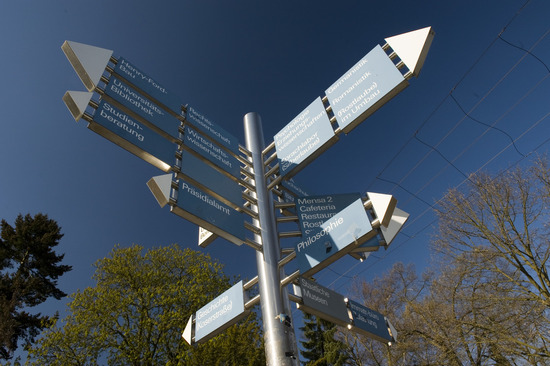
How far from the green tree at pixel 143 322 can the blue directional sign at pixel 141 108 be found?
10.2m

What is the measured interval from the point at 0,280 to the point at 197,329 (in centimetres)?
2481

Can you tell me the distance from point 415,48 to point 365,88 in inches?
27.8

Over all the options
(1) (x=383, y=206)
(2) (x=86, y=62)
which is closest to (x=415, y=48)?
(1) (x=383, y=206)

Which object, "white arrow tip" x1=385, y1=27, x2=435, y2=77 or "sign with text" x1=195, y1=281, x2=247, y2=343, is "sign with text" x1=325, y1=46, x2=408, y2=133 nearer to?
"white arrow tip" x1=385, y1=27, x2=435, y2=77

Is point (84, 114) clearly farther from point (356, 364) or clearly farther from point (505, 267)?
point (356, 364)

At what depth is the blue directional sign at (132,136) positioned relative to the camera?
158 inches

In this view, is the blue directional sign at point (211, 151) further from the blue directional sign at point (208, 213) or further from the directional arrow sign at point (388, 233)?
the directional arrow sign at point (388, 233)

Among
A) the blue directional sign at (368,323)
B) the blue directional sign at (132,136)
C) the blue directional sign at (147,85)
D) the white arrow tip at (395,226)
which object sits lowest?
the blue directional sign at (368,323)

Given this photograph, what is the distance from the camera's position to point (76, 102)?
3986 millimetres

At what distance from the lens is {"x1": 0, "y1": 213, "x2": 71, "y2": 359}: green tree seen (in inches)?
887

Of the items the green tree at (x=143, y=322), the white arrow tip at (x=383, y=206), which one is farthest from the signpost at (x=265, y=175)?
the green tree at (x=143, y=322)

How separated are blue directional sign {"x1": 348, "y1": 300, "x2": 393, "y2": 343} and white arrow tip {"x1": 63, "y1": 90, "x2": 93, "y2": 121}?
12.0ft

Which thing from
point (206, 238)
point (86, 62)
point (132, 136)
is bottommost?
point (206, 238)

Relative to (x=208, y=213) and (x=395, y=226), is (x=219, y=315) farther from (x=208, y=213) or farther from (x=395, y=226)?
(x=395, y=226)
